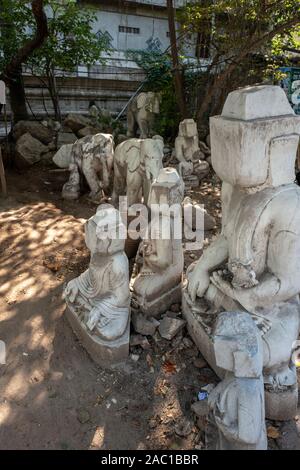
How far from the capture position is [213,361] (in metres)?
3.23

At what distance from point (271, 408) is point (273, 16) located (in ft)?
28.0

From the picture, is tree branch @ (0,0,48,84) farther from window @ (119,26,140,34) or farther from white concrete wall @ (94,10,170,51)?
window @ (119,26,140,34)

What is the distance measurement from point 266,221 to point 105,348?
1.69 m

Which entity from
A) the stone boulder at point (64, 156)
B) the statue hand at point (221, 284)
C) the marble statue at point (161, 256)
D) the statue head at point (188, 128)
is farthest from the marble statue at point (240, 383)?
the statue head at point (188, 128)

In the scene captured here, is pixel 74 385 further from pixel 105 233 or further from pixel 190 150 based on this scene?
pixel 190 150

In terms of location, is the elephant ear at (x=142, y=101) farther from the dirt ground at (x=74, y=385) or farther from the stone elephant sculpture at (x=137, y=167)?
the dirt ground at (x=74, y=385)

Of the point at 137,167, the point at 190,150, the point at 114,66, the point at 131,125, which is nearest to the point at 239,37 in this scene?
the point at 190,150

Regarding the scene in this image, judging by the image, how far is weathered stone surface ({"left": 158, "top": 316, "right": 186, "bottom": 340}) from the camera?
3582mm

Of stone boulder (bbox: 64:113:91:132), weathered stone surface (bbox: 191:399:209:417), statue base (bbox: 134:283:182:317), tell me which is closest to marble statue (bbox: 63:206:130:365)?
statue base (bbox: 134:283:182:317)

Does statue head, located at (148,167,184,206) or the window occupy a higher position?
the window

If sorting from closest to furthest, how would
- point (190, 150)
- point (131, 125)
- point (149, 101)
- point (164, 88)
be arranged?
point (190, 150)
point (149, 101)
point (131, 125)
point (164, 88)

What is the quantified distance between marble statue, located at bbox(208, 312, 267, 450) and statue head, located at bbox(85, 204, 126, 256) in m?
1.25

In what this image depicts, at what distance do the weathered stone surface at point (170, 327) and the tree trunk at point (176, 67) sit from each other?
26.0ft
